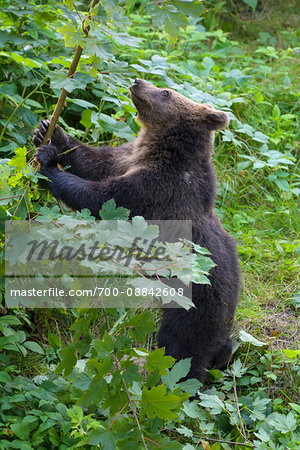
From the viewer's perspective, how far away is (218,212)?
501 centimetres

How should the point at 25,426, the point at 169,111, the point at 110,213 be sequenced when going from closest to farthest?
the point at 110,213 < the point at 25,426 < the point at 169,111

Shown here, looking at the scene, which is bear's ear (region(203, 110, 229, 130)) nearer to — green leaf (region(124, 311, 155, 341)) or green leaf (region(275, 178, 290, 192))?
green leaf (region(275, 178, 290, 192))

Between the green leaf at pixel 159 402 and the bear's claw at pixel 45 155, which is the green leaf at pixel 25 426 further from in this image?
the bear's claw at pixel 45 155

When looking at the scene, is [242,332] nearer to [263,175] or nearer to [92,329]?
[92,329]

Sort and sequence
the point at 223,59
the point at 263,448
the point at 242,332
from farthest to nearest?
the point at 223,59
the point at 242,332
the point at 263,448

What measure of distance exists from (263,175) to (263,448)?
289cm

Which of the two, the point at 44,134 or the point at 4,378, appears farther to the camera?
the point at 44,134

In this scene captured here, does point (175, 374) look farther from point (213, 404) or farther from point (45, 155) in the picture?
point (45, 155)

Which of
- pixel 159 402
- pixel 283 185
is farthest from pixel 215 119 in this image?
pixel 159 402

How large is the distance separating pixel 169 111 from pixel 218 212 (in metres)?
1.17

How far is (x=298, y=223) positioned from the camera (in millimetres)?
5109

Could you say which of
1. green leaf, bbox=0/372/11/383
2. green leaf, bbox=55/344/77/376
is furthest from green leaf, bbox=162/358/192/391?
green leaf, bbox=0/372/11/383

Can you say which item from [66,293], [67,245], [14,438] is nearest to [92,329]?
[66,293]

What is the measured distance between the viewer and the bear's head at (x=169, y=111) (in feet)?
13.4
